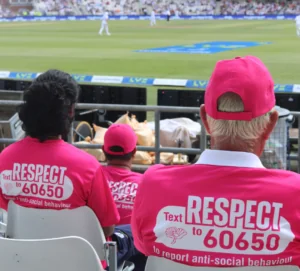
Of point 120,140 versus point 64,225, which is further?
point 120,140

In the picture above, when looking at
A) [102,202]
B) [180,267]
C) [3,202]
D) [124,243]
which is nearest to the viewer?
[180,267]

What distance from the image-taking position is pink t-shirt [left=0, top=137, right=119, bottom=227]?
2.93 metres

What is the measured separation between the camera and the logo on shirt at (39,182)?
292cm

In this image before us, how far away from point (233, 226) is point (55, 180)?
4.27ft

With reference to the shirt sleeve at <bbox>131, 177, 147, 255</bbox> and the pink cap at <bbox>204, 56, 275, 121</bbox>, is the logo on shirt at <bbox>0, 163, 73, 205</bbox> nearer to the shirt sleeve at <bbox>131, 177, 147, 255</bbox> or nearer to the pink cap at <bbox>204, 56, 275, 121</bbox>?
the shirt sleeve at <bbox>131, 177, 147, 255</bbox>

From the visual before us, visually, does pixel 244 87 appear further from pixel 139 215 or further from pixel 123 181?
pixel 123 181

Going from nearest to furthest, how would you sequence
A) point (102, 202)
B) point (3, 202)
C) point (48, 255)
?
point (48, 255) < point (102, 202) < point (3, 202)

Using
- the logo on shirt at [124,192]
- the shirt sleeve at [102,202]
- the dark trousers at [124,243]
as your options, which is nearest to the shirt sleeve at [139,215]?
the shirt sleeve at [102,202]

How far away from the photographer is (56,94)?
3234 millimetres

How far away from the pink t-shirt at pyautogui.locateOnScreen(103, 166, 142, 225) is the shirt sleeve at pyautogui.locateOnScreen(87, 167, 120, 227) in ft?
1.44

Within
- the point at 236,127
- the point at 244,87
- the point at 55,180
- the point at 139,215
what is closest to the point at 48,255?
the point at 139,215

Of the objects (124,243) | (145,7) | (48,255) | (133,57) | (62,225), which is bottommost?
(133,57)

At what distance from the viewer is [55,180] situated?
2.95m

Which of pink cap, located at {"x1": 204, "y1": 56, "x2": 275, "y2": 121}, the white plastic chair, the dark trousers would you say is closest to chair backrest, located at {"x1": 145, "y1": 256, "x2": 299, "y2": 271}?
pink cap, located at {"x1": 204, "y1": 56, "x2": 275, "y2": 121}
